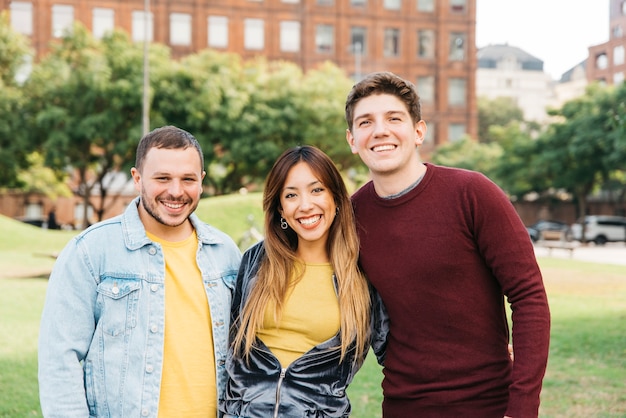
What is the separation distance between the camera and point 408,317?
3119mm

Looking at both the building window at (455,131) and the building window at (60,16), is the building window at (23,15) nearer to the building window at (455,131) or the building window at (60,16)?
the building window at (60,16)

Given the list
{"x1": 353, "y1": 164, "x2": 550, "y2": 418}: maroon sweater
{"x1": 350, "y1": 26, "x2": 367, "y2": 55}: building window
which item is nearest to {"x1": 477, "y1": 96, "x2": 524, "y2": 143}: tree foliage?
{"x1": 350, "y1": 26, "x2": 367, "y2": 55}: building window

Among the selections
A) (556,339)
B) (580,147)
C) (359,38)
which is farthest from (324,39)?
(556,339)

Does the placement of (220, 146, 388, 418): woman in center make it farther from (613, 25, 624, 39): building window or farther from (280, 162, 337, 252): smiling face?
(613, 25, 624, 39): building window

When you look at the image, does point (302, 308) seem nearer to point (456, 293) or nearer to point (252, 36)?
point (456, 293)

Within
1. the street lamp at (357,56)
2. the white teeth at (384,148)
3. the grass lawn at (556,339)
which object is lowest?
the grass lawn at (556,339)

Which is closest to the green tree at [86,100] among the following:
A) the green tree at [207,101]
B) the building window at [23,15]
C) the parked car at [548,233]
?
the green tree at [207,101]

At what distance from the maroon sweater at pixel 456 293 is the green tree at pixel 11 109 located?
32800 millimetres

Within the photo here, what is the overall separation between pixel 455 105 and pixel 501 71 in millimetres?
53354

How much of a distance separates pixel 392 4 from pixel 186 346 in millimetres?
52331

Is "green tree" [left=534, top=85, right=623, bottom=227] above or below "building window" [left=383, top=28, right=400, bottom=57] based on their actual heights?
below

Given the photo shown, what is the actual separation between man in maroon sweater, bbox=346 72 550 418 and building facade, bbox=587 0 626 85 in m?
71.6

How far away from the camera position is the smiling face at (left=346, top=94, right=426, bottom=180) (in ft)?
10.6

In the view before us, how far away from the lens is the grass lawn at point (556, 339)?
6773 millimetres
